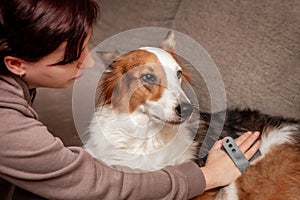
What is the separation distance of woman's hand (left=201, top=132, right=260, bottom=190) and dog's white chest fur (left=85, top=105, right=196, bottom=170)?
0.09 m

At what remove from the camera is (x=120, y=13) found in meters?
1.83

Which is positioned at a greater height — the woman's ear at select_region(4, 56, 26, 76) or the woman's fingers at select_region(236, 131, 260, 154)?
the woman's ear at select_region(4, 56, 26, 76)

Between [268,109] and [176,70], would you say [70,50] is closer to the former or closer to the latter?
[176,70]

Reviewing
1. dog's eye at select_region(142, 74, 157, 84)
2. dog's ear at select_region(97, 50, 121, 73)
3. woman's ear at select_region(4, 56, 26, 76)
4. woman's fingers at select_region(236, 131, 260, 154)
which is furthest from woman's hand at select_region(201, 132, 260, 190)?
woman's ear at select_region(4, 56, 26, 76)

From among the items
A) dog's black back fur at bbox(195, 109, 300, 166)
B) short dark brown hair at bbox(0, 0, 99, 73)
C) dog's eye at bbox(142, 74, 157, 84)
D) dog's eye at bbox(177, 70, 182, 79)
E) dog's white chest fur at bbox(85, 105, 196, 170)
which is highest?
short dark brown hair at bbox(0, 0, 99, 73)

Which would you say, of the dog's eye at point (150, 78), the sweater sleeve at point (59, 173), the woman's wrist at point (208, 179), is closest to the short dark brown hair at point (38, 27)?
the sweater sleeve at point (59, 173)

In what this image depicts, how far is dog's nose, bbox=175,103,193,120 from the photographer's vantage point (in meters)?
1.09

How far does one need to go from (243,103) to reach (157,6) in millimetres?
580

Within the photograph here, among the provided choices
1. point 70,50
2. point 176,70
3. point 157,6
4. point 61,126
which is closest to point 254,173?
point 176,70

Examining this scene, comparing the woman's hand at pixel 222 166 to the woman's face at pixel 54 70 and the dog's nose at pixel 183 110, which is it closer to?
the dog's nose at pixel 183 110

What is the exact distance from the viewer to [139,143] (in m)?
1.22

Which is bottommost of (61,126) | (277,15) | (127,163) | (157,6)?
(61,126)

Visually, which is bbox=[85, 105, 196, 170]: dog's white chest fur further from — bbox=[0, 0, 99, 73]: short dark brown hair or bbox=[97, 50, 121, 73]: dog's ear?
bbox=[0, 0, 99, 73]: short dark brown hair

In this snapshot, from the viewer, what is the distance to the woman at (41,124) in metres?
Result: 0.87
